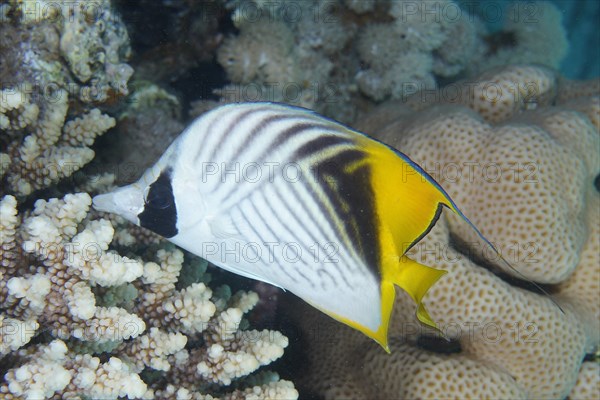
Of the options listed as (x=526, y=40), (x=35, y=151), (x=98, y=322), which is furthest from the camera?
(x=526, y=40)

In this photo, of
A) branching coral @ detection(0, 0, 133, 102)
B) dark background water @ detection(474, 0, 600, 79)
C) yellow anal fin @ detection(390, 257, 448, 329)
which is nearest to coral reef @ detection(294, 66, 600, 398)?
yellow anal fin @ detection(390, 257, 448, 329)

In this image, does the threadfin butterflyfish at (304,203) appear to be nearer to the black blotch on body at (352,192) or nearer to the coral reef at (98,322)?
the black blotch on body at (352,192)

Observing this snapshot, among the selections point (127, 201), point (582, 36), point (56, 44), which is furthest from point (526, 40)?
point (582, 36)

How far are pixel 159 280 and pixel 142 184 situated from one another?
63cm

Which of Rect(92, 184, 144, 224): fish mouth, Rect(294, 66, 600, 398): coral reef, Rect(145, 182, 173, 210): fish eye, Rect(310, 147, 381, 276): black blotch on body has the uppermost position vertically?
Rect(310, 147, 381, 276): black blotch on body

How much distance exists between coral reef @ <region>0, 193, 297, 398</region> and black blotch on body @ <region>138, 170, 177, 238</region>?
0.37m

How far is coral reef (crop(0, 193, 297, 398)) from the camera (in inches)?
57.6

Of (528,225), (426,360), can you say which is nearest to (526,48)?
(528,225)

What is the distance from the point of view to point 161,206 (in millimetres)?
1243

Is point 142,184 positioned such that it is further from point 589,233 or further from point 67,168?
point 589,233

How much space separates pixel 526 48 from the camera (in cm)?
520

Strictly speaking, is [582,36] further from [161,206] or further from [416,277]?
[161,206]

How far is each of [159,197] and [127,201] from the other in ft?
0.33

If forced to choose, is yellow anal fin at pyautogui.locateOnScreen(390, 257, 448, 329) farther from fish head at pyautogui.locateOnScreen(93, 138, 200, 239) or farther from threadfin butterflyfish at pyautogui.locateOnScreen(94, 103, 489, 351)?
fish head at pyautogui.locateOnScreen(93, 138, 200, 239)
